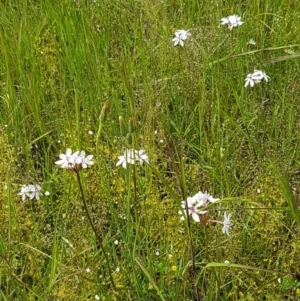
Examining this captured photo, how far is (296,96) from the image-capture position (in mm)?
1790

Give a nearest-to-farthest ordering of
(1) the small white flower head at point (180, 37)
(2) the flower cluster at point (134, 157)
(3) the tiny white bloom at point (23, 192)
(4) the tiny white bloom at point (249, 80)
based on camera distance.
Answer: (2) the flower cluster at point (134, 157), (3) the tiny white bloom at point (23, 192), (4) the tiny white bloom at point (249, 80), (1) the small white flower head at point (180, 37)

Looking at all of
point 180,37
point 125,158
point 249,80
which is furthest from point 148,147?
point 180,37

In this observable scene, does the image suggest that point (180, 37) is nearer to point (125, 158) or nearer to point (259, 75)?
point (259, 75)

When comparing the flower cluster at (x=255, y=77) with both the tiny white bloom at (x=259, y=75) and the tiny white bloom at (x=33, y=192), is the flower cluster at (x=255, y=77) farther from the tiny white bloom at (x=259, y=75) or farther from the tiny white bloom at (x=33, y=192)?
the tiny white bloom at (x=33, y=192)

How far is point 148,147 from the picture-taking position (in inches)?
60.1

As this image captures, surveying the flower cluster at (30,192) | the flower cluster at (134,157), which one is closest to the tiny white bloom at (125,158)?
the flower cluster at (134,157)

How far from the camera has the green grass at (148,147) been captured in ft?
4.31

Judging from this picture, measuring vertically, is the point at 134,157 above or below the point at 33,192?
below

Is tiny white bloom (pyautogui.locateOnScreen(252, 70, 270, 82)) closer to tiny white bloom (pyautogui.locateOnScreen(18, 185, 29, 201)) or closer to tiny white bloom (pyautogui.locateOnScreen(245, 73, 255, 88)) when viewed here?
tiny white bloom (pyautogui.locateOnScreen(245, 73, 255, 88))

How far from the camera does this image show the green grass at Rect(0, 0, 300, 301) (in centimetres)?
131

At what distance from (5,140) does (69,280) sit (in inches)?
21.4

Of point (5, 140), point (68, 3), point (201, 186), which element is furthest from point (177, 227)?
point (68, 3)

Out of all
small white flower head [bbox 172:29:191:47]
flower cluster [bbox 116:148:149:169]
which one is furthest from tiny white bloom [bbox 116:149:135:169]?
small white flower head [bbox 172:29:191:47]

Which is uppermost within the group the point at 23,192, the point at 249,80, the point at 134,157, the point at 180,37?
the point at 180,37
